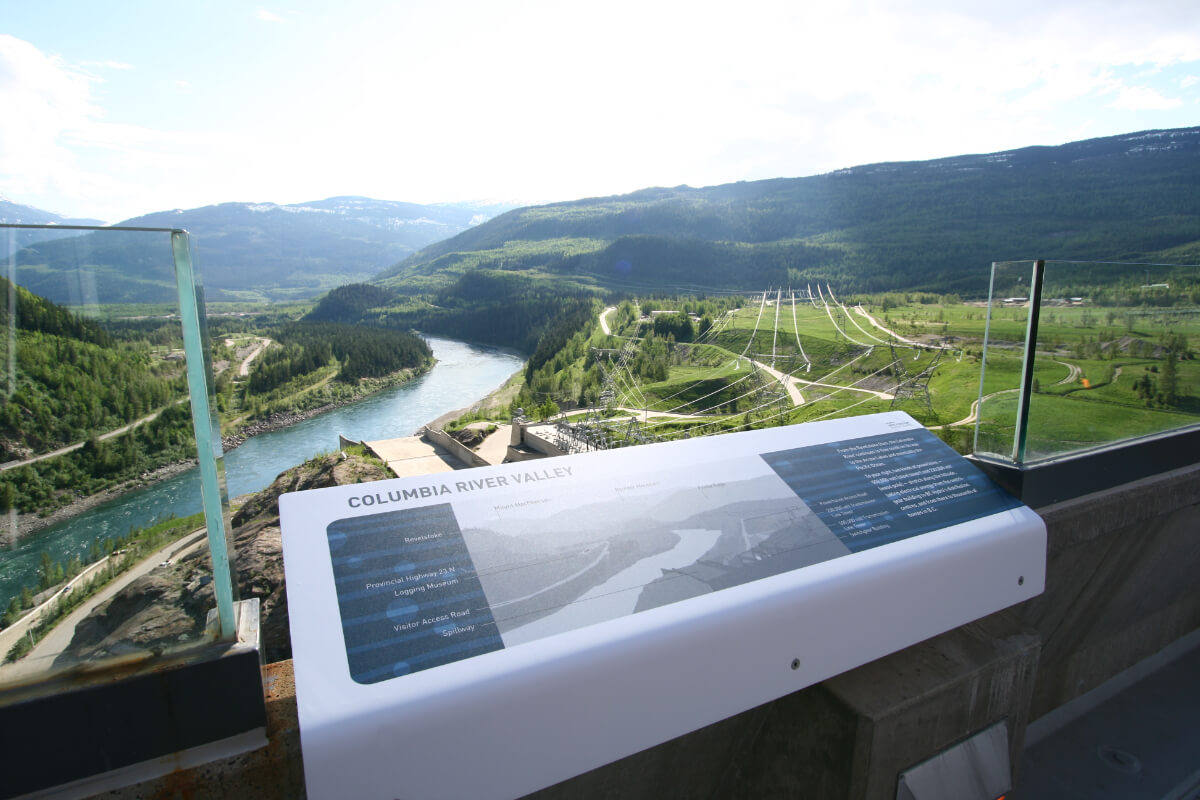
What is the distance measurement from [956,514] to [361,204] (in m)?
184

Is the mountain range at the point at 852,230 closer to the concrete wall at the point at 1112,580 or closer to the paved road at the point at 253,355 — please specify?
the paved road at the point at 253,355

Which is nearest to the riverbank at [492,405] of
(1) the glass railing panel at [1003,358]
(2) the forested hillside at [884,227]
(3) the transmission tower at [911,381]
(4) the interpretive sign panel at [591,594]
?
(3) the transmission tower at [911,381]

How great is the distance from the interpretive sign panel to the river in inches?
7.8

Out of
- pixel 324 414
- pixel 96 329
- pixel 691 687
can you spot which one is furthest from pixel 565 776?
pixel 324 414

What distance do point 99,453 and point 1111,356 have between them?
279 cm

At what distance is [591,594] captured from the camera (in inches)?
44.8

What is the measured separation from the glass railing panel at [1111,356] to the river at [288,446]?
2157 millimetres

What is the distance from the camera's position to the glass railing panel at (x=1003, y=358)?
6.23 feet

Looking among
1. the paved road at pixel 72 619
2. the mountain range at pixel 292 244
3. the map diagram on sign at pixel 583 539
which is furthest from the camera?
the mountain range at pixel 292 244

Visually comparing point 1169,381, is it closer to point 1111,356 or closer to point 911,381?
point 1111,356

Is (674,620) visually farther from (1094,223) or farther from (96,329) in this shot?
(1094,223)

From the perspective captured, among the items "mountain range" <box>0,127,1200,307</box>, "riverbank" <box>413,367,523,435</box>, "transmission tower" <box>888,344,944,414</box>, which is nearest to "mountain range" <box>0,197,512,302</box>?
"mountain range" <box>0,127,1200,307</box>

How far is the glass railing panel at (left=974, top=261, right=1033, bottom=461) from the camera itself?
1899 millimetres

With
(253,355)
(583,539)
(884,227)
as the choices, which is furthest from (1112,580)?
(884,227)
